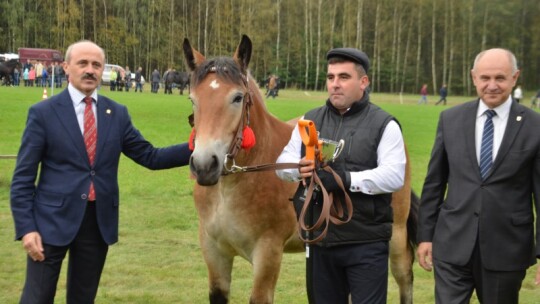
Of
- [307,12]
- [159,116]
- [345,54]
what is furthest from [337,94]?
[307,12]

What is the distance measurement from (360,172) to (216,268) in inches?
71.4

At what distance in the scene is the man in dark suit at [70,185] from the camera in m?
3.90

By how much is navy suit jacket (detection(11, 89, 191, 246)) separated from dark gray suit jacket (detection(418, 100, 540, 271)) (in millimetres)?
2191

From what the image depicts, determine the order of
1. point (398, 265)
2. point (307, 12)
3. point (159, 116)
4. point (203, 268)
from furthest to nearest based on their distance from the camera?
point (307, 12)
point (159, 116)
point (203, 268)
point (398, 265)

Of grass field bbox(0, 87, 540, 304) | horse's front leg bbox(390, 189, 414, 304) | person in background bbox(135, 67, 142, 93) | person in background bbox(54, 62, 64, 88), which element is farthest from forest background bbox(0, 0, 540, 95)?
horse's front leg bbox(390, 189, 414, 304)

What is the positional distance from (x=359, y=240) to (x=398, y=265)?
2609 mm

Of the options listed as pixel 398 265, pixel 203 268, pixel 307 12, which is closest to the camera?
pixel 398 265

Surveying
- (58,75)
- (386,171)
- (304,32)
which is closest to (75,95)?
(386,171)

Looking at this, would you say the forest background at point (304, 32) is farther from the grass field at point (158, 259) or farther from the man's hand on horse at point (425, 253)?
the man's hand on horse at point (425, 253)

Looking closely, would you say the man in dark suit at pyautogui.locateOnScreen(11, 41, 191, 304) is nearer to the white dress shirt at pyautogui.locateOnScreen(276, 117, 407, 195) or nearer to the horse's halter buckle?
the horse's halter buckle

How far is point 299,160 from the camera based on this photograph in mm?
3924

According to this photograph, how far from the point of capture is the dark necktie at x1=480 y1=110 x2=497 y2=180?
12.3ft

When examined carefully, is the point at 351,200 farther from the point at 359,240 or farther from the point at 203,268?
the point at 203,268

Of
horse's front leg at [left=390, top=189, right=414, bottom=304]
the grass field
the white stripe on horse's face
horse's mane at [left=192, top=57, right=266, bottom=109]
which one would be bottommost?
the grass field
